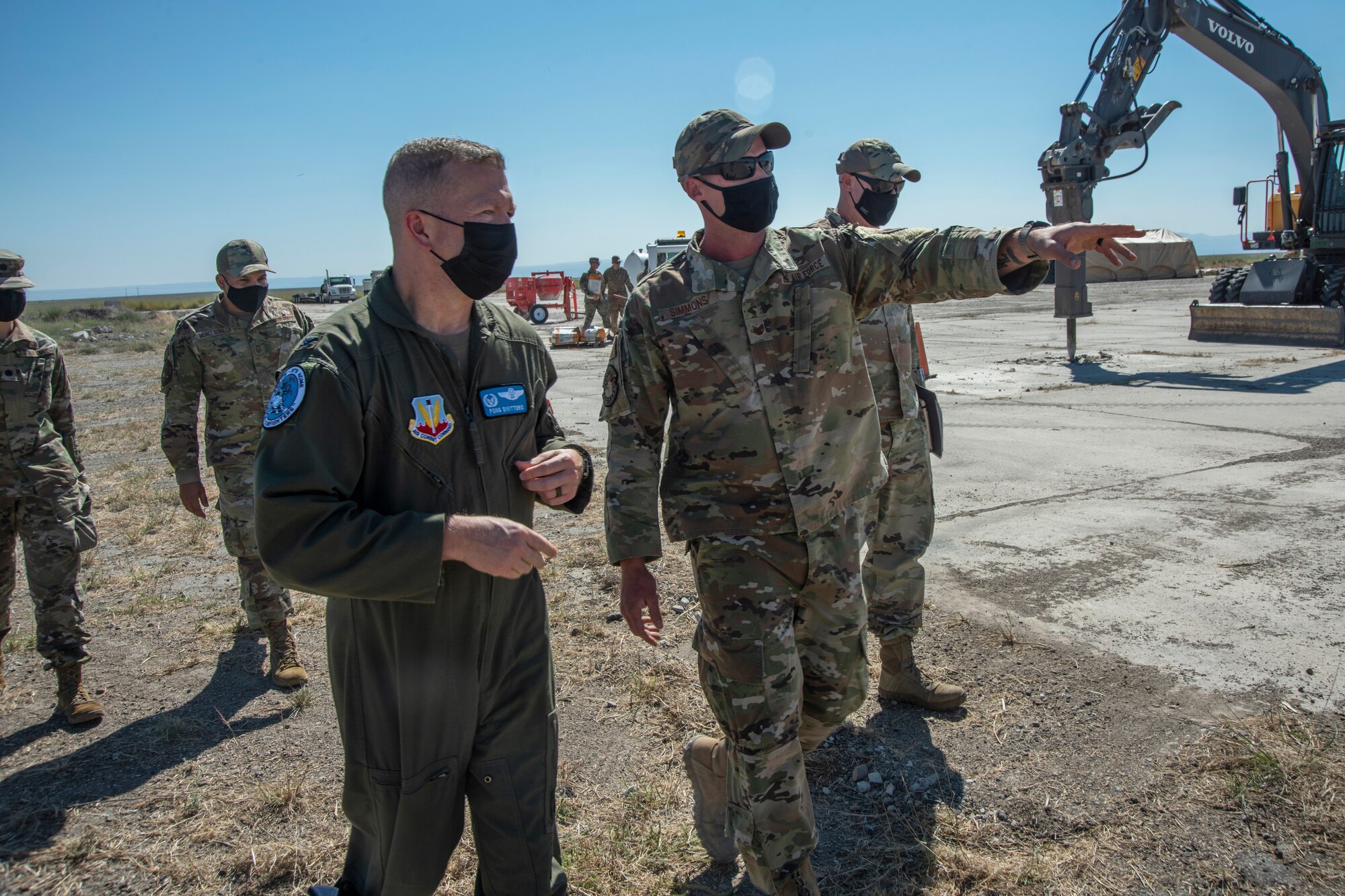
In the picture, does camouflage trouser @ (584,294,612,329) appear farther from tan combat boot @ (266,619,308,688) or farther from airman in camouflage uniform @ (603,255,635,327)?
tan combat boot @ (266,619,308,688)

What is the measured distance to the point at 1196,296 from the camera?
25.2 m

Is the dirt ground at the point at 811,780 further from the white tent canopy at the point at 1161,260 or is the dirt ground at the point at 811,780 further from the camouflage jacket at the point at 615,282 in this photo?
the white tent canopy at the point at 1161,260

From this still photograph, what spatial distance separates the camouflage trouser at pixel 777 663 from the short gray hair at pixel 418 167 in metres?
1.23

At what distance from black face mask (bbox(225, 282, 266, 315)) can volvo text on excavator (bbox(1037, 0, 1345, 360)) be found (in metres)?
11.0

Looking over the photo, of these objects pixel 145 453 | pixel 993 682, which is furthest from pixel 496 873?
pixel 145 453

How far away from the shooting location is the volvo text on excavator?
12.8m

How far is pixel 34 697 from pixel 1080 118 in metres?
13.6

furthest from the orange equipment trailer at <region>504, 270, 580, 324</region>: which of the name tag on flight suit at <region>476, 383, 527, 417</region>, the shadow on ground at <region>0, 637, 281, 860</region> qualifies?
the name tag on flight suit at <region>476, 383, 527, 417</region>

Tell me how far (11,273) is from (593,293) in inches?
710

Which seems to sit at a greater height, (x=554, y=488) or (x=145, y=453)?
(x=554, y=488)

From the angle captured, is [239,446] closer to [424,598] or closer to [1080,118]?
[424,598]

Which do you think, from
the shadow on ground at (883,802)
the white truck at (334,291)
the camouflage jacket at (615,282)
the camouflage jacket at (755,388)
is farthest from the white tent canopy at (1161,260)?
the white truck at (334,291)

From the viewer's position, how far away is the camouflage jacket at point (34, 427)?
163 inches

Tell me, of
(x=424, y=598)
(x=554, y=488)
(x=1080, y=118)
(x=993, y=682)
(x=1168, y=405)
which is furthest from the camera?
(x=1080, y=118)
